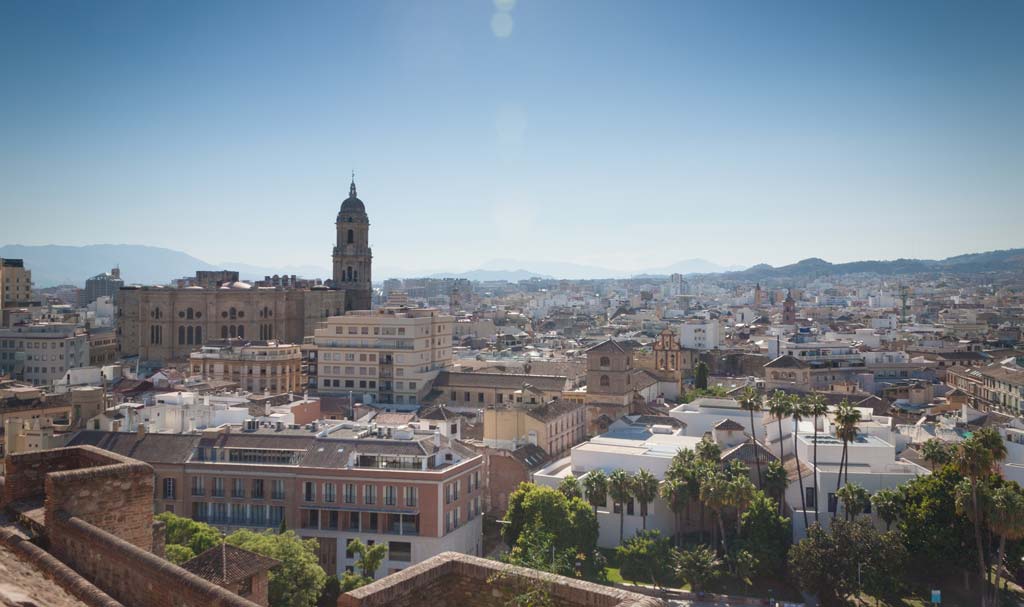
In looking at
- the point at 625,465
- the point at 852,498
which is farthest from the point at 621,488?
the point at 852,498

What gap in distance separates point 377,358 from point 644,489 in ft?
119

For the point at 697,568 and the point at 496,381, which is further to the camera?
the point at 496,381

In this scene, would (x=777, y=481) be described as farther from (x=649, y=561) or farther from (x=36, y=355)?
(x=36, y=355)

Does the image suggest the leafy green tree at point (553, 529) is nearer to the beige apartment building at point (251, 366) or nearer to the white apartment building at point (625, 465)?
the white apartment building at point (625, 465)

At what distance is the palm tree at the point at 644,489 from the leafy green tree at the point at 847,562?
877 centimetres

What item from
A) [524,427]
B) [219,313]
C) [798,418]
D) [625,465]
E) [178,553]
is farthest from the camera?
[219,313]

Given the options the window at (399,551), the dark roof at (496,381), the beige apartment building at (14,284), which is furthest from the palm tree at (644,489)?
the beige apartment building at (14,284)

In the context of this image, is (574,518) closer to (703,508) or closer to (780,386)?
(703,508)

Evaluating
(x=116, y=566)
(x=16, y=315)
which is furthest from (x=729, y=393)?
(x=16, y=315)

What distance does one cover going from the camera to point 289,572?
3344 centimetres

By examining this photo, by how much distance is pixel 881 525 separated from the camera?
43.8 m

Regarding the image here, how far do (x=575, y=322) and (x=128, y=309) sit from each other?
11132 cm

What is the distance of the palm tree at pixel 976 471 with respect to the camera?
119 feet

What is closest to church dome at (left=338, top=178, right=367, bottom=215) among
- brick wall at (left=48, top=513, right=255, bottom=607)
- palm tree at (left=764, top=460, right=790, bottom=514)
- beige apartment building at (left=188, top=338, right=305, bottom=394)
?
beige apartment building at (left=188, top=338, right=305, bottom=394)
